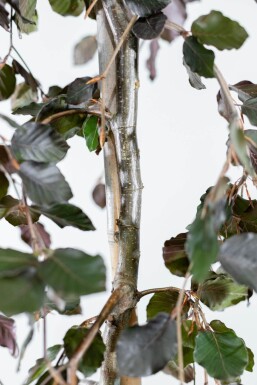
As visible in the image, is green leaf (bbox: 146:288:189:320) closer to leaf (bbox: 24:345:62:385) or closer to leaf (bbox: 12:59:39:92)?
leaf (bbox: 24:345:62:385)

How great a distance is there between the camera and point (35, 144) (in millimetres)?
443

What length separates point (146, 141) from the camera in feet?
4.46

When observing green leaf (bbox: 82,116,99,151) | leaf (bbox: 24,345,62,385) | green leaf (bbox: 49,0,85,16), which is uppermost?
green leaf (bbox: 49,0,85,16)

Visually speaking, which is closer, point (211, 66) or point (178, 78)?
point (211, 66)

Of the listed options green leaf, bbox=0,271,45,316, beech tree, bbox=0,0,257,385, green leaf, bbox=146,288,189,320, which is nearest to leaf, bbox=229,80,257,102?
beech tree, bbox=0,0,257,385

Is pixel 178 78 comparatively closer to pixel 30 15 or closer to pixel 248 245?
pixel 30 15

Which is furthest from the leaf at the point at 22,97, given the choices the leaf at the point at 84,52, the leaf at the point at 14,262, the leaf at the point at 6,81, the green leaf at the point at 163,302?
the leaf at the point at 14,262

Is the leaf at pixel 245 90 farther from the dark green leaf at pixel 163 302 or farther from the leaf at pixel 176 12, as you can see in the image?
the dark green leaf at pixel 163 302

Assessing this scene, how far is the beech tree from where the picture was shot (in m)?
0.35

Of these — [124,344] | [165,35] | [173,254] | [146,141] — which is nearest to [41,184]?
[124,344]

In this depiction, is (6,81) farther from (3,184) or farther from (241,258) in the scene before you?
(241,258)

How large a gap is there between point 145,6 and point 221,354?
0.32m

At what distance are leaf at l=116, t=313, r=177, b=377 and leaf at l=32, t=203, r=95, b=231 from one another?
95 mm

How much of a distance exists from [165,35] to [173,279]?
0.80m
